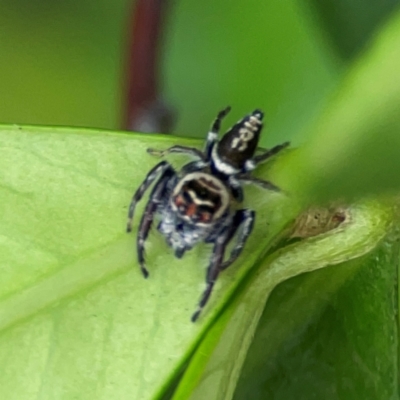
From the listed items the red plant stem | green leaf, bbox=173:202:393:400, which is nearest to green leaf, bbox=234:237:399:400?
green leaf, bbox=173:202:393:400

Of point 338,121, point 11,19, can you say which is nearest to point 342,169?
point 338,121

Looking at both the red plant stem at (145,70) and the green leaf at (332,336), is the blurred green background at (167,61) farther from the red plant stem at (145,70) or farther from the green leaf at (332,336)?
the green leaf at (332,336)

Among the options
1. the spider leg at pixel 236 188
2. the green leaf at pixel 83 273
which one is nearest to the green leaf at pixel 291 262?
the green leaf at pixel 83 273

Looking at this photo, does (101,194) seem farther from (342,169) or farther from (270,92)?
(270,92)

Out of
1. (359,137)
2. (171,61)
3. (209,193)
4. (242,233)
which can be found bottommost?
(171,61)

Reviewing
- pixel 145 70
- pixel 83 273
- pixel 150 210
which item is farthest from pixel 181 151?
pixel 145 70

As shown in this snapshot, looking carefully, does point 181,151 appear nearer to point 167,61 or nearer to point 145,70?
point 145,70
